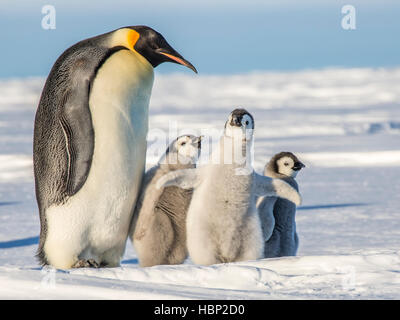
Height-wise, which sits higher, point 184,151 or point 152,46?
point 152,46

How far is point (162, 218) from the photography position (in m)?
3.82

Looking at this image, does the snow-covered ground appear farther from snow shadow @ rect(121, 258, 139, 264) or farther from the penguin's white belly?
the penguin's white belly

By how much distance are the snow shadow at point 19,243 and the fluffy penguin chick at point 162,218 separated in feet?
4.96

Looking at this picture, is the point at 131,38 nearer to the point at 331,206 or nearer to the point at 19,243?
the point at 19,243

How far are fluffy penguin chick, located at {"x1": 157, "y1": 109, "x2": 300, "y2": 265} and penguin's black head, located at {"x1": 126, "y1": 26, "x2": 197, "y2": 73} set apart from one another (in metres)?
0.39

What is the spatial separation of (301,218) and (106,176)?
2.82 m

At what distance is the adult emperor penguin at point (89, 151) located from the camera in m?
3.54

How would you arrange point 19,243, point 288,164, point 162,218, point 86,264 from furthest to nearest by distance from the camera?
point 19,243
point 288,164
point 162,218
point 86,264

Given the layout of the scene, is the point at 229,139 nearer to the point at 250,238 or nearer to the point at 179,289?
the point at 250,238

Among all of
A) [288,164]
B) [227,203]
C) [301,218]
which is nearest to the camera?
[227,203]

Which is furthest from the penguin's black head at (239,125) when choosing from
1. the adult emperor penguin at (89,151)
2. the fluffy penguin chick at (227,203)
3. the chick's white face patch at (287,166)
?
the chick's white face patch at (287,166)

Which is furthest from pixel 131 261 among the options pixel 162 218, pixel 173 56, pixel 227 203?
pixel 173 56

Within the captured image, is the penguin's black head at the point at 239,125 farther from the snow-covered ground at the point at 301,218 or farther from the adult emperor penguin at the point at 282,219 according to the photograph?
the snow-covered ground at the point at 301,218
